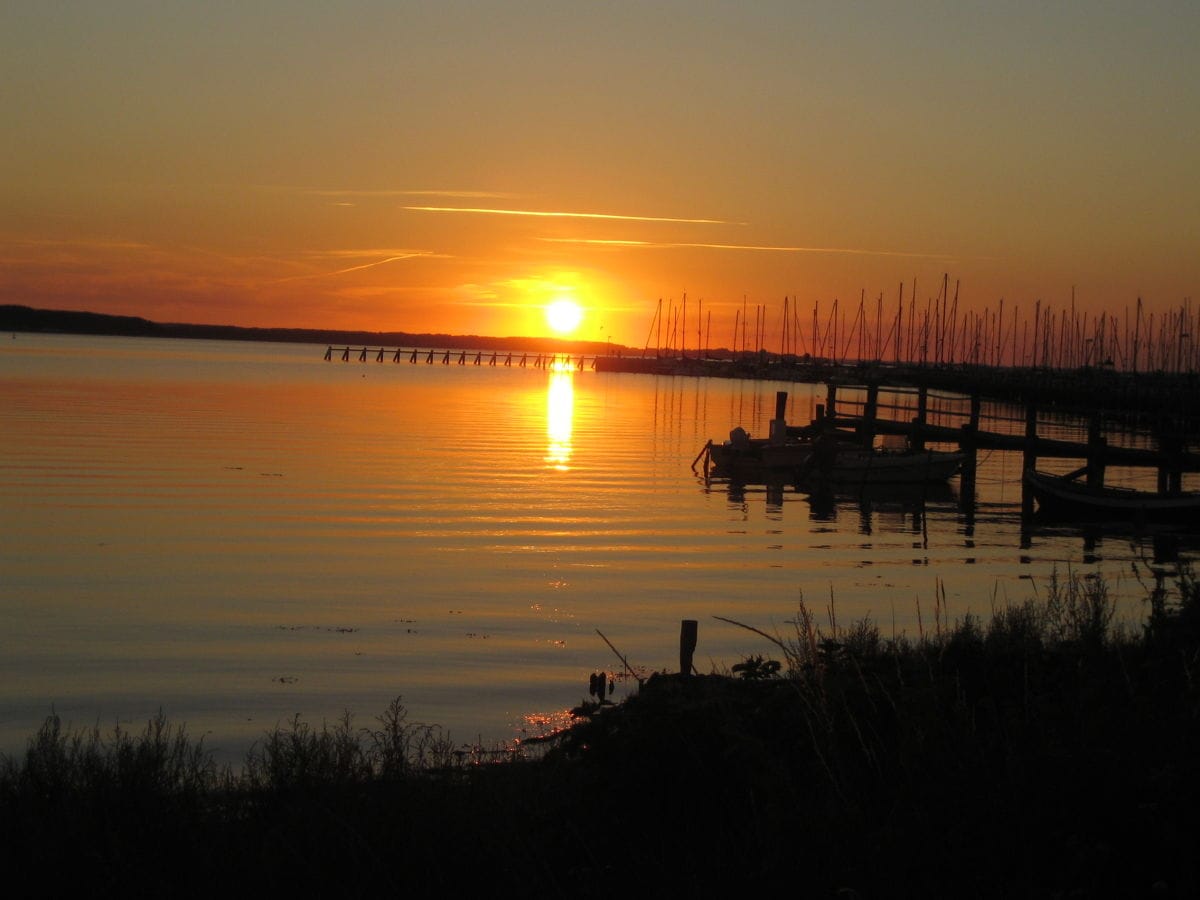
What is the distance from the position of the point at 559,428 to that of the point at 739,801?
187 ft

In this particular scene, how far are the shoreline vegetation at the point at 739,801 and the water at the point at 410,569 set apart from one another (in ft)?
6.19

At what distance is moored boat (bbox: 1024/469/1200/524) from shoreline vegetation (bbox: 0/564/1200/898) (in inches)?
888

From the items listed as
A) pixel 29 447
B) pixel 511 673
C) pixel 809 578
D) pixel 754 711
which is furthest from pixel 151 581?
pixel 29 447

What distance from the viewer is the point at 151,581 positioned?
21.4 meters

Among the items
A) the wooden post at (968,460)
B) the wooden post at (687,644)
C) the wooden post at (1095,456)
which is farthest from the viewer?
the wooden post at (968,460)

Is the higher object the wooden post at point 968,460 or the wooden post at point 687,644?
the wooden post at point 968,460

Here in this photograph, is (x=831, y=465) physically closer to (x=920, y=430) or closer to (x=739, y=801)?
(x=920, y=430)

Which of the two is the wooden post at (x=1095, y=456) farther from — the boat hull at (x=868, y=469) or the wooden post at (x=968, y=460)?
the boat hull at (x=868, y=469)

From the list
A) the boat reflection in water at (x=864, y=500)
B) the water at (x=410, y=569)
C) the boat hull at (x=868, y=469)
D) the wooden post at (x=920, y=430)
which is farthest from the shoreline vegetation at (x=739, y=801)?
the wooden post at (x=920, y=430)

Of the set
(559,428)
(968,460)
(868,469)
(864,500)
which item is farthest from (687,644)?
(559,428)

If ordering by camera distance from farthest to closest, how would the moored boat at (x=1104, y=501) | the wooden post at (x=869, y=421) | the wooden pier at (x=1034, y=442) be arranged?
the wooden post at (x=869, y=421) → the wooden pier at (x=1034, y=442) → the moored boat at (x=1104, y=501)

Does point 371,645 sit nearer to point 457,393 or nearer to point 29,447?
point 29,447

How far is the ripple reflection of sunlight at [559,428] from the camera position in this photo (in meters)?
46.4

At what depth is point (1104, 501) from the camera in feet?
107
